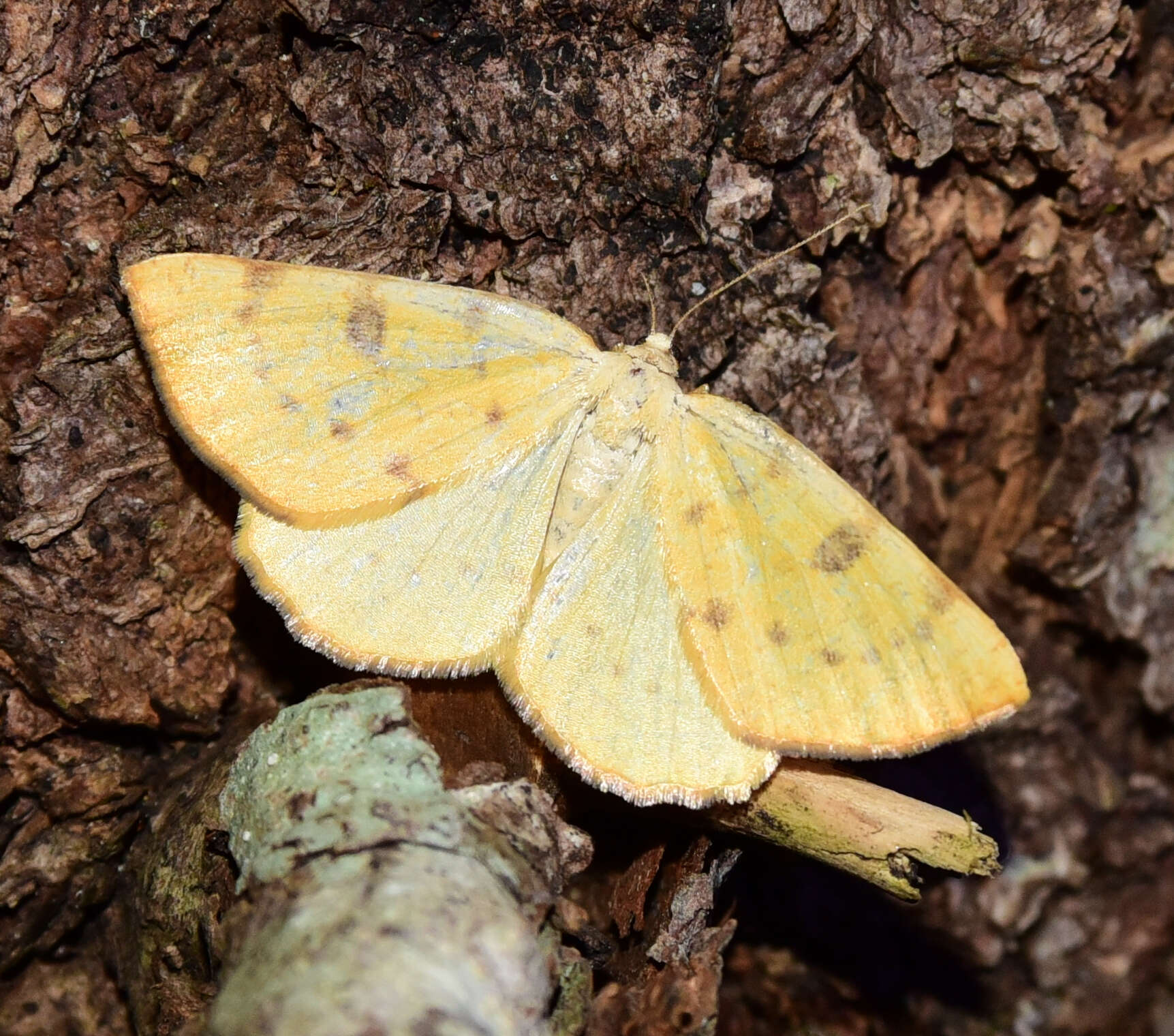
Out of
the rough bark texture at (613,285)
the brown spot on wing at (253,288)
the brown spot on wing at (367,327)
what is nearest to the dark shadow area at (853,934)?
the rough bark texture at (613,285)

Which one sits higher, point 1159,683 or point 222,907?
point 1159,683

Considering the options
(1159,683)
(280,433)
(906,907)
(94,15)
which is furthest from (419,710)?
(1159,683)

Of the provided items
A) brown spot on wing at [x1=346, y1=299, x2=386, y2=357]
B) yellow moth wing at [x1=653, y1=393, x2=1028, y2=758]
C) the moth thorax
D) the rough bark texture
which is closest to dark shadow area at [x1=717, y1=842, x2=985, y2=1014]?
the rough bark texture

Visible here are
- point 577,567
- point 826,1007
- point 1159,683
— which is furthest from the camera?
point 1159,683

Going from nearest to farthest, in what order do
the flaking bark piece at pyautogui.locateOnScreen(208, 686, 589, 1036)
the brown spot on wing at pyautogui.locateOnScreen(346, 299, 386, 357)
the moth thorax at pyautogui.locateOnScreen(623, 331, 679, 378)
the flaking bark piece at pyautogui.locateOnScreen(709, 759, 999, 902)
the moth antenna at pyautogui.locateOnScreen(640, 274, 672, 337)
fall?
the flaking bark piece at pyautogui.locateOnScreen(208, 686, 589, 1036), the flaking bark piece at pyautogui.locateOnScreen(709, 759, 999, 902), the brown spot on wing at pyautogui.locateOnScreen(346, 299, 386, 357), the moth thorax at pyautogui.locateOnScreen(623, 331, 679, 378), the moth antenna at pyautogui.locateOnScreen(640, 274, 672, 337)

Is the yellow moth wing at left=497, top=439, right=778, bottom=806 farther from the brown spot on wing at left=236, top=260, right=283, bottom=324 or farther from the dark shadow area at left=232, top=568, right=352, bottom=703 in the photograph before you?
the brown spot on wing at left=236, top=260, right=283, bottom=324

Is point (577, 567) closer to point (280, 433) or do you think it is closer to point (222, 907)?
point (280, 433)

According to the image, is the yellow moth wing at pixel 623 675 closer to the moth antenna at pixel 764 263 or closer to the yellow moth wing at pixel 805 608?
the yellow moth wing at pixel 805 608

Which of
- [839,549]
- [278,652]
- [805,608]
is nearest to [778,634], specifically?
[805,608]
